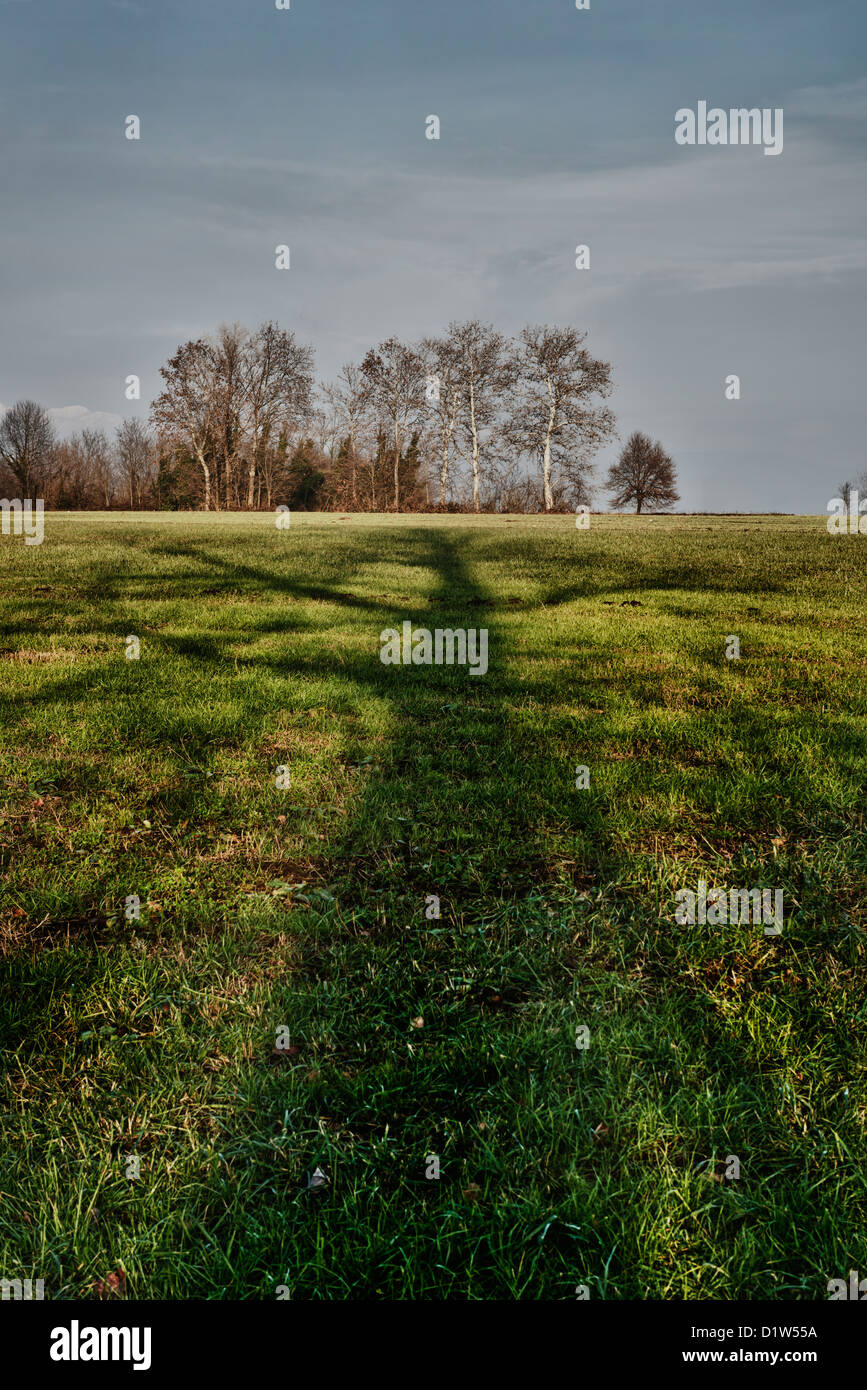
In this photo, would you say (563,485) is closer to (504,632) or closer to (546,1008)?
(504,632)

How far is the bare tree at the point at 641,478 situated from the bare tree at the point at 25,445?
53.5 metres

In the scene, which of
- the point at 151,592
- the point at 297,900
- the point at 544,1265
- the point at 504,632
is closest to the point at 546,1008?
the point at 544,1265

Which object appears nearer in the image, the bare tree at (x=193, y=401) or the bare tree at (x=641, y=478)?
the bare tree at (x=193, y=401)

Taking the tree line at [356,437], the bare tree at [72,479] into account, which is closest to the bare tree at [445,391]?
the tree line at [356,437]

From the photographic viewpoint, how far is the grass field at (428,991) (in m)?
1.96

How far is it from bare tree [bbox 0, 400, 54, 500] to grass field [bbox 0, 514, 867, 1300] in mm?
70997

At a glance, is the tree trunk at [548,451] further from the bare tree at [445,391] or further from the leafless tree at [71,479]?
the leafless tree at [71,479]

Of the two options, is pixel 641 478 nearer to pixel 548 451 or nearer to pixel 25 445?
pixel 548 451

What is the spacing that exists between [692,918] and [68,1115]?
102 inches

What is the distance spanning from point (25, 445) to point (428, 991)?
7841 cm

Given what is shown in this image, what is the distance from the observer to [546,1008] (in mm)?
2793

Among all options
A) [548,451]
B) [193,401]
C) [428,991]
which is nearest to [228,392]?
[193,401]

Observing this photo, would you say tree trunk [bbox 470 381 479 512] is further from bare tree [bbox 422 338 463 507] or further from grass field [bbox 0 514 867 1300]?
grass field [bbox 0 514 867 1300]

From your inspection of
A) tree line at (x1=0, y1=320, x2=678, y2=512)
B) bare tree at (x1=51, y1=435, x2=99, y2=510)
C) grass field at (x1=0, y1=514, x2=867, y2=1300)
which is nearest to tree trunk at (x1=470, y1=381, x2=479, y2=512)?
tree line at (x1=0, y1=320, x2=678, y2=512)
